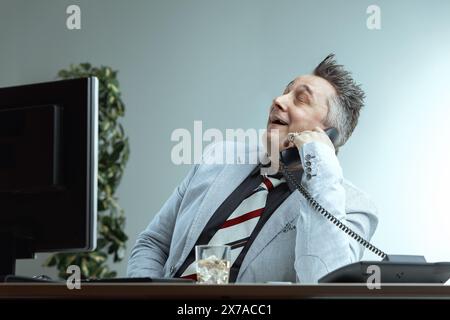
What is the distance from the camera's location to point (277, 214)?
198 centimetres

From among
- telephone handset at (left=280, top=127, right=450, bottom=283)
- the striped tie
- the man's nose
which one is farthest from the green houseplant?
telephone handset at (left=280, top=127, right=450, bottom=283)

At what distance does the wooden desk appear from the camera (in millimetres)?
921

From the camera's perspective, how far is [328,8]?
11.9 ft

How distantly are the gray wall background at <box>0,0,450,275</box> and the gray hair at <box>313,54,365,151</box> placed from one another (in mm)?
1275

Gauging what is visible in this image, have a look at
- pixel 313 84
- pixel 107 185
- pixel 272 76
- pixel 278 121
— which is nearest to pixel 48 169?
pixel 278 121

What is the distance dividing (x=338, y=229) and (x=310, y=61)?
1.82 metres

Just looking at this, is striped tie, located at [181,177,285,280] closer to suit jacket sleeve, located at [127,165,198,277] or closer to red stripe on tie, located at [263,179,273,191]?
red stripe on tie, located at [263,179,273,191]

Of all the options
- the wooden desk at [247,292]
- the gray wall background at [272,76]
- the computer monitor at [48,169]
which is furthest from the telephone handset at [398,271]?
the gray wall background at [272,76]

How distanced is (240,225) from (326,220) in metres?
0.23

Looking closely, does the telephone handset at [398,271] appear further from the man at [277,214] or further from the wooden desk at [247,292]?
the man at [277,214]

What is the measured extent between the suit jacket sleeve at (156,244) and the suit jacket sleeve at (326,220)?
0.40m
